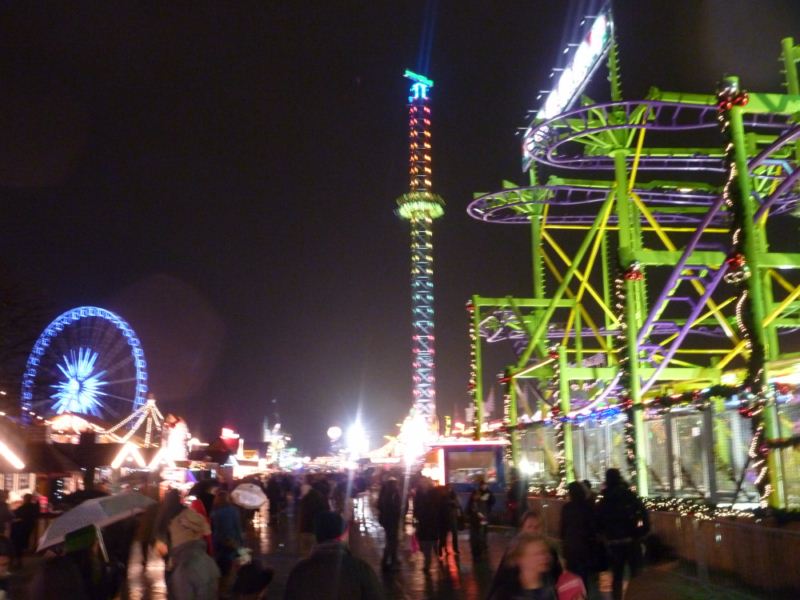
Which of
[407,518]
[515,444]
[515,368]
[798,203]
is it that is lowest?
[407,518]

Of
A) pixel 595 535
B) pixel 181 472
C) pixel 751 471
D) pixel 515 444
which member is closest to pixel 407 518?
pixel 515 444

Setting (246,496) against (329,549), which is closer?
(329,549)

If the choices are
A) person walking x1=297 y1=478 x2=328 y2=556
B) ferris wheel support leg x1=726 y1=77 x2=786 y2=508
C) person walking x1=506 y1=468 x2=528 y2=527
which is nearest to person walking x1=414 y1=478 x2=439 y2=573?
person walking x1=297 y1=478 x2=328 y2=556

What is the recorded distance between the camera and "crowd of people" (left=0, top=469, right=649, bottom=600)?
5062mm

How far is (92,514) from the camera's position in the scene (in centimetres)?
806

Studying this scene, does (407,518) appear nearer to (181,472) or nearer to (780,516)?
(181,472)

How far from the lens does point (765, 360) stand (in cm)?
1423

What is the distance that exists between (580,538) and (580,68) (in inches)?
991

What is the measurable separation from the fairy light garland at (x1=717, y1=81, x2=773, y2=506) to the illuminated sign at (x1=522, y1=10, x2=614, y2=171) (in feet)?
36.5

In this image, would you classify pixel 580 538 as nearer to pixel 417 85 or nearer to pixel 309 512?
pixel 309 512

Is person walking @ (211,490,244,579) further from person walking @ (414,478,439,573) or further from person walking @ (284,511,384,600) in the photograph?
person walking @ (284,511,384,600)

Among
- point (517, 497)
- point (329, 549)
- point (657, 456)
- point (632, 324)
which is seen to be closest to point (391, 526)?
point (657, 456)

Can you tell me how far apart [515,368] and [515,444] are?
5239mm

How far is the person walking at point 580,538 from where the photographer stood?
9883 millimetres
